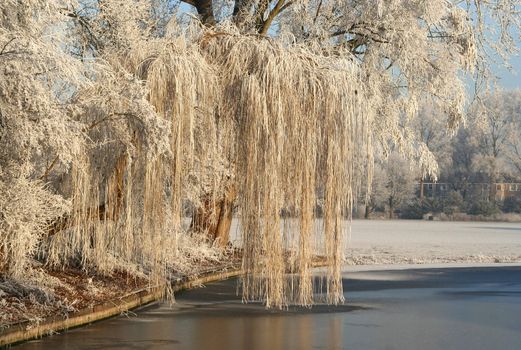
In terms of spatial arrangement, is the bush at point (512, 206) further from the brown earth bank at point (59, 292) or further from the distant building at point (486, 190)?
the brown earth bank at point (59, 292)

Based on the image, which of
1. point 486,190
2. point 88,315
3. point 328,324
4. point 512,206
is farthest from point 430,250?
point 486,190

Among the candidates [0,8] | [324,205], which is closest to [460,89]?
[324,205]

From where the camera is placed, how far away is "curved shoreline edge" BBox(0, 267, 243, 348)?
11.0 metres

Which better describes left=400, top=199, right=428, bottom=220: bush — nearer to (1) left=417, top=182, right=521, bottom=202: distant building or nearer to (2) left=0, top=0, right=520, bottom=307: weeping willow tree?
(1) left=417, top=182, right=521, bottom=202: distant building

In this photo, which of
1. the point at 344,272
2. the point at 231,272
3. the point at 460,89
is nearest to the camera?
the point at 231,272

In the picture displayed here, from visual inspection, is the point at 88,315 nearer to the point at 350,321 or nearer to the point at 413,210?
the point at 350,321

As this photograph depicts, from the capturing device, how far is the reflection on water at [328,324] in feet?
36.5

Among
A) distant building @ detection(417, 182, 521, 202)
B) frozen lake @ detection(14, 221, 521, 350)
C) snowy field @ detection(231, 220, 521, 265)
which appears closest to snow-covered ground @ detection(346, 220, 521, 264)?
snowy field @ detection(231, 220, 521, 265)

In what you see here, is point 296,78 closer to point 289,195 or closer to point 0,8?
point 289,195

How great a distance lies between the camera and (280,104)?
42.9 ft

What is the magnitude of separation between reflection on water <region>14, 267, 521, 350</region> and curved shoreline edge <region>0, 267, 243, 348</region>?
0.21 m

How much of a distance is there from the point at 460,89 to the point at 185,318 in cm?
1379

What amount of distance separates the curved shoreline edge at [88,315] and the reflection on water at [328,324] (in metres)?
0.21

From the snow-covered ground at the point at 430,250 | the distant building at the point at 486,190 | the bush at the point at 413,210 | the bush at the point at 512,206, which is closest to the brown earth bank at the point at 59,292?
the snow-covered ground at the point at 430,250
